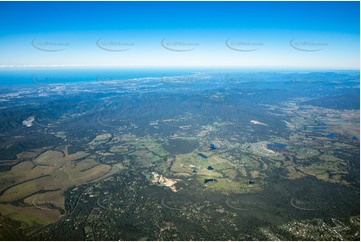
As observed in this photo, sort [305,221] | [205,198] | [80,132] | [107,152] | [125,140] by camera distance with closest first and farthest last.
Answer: [305,221], [205,198], [107,152], [125,140], [80,132]

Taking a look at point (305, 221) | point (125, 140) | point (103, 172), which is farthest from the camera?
point (125, 140)

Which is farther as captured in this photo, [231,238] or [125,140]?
[125,140]

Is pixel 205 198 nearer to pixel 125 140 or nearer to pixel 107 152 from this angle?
pixel 107 152

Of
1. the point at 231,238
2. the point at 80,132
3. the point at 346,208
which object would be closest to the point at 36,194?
the point at 231,238

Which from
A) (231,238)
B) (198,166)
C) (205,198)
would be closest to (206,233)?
(231,238)

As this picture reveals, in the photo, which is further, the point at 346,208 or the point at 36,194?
the point at 36,194

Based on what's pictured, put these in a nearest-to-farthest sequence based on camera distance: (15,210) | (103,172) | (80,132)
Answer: (15,210)
(103,172)
(80,132)

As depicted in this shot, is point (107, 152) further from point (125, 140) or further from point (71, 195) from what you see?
point (71, 195)

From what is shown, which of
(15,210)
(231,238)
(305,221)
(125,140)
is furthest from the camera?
(125,140)
